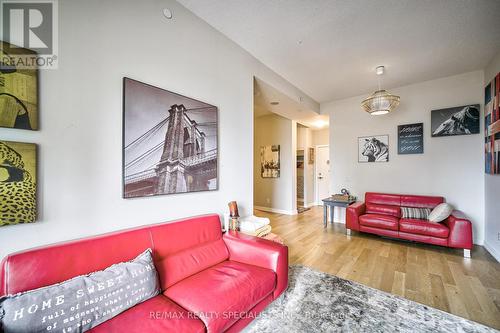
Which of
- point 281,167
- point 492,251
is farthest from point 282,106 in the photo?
point 492,251

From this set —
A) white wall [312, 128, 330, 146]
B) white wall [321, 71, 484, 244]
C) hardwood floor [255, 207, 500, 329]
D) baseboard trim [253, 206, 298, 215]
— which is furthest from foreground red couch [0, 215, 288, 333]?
white wall [312, 128, 330, 146]

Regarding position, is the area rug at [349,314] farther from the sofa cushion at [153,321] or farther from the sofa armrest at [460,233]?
the sofa armrest at [460,233]

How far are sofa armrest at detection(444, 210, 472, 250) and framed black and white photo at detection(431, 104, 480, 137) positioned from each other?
1.59 metres

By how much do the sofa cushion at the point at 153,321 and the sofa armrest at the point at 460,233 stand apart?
3713mm

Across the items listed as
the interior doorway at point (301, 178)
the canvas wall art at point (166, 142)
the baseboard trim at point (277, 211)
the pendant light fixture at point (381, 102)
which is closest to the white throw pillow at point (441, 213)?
the pendant light fixture at point (381, 102)

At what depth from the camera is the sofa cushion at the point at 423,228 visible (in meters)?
3.02

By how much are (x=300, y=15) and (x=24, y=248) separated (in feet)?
10.00

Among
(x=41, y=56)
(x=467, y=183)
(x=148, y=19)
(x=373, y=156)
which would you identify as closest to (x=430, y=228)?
(x=467, y=183)

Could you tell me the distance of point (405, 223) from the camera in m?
3.29

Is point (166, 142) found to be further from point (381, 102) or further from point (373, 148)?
point (373, 148)

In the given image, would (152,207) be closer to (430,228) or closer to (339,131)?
(430,228)

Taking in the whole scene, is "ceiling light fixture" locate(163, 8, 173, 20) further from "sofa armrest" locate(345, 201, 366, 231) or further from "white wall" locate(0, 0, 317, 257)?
"sofa armrest" locate(345, 201, 366, 231)

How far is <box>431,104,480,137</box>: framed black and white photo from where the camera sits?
3412mm

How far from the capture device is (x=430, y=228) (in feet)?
10.1
